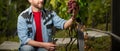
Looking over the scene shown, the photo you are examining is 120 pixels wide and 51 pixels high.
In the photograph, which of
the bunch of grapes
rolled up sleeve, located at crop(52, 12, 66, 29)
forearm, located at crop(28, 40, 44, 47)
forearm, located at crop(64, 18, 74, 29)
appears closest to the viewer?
the bunch of grapes

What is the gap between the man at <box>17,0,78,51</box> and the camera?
2.29 m

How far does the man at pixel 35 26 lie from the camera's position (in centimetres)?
229

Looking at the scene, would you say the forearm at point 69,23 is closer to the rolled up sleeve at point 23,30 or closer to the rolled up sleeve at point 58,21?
the rolled up sleeve at point 58,21

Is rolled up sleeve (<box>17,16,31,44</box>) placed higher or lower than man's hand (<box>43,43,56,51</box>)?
higher

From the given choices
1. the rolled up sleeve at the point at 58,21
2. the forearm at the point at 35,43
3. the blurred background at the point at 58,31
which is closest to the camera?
the forearm at the point at 35,43

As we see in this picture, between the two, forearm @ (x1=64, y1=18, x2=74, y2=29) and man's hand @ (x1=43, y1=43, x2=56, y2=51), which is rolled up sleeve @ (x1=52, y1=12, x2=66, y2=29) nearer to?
forearm @ (x1=64, y1=18, x2=74, y2=29)

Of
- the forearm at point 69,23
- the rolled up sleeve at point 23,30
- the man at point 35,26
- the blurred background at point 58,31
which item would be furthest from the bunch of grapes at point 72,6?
the blurred background at point 58,31

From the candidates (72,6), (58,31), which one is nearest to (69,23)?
(72,6)

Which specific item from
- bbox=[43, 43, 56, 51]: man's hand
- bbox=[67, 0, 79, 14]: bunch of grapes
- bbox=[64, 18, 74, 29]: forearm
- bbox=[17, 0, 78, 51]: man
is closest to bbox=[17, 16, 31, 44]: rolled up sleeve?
bbox=[17, 0, 78, 51]: man

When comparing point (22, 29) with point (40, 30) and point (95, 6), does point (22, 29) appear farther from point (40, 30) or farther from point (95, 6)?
point (95, 6)

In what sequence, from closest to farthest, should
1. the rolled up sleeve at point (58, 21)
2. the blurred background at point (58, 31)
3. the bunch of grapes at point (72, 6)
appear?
the bunch of grapes at point (72, 6), the rolled up sleeve at point (58, 21), the blurred background at point (58, 31)

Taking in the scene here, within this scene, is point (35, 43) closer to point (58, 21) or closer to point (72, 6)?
point (58, 21)

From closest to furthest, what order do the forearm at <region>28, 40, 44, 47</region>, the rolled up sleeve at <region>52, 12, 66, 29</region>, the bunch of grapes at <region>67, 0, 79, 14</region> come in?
the bunch of grapes at <region>67, 0, 79, 14</region> < the forearm at <region>28, 40, 44, 47</region> < the rolled up sleeve at <region>52, 12, 66, 29</region>

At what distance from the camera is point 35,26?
7.63 ft
